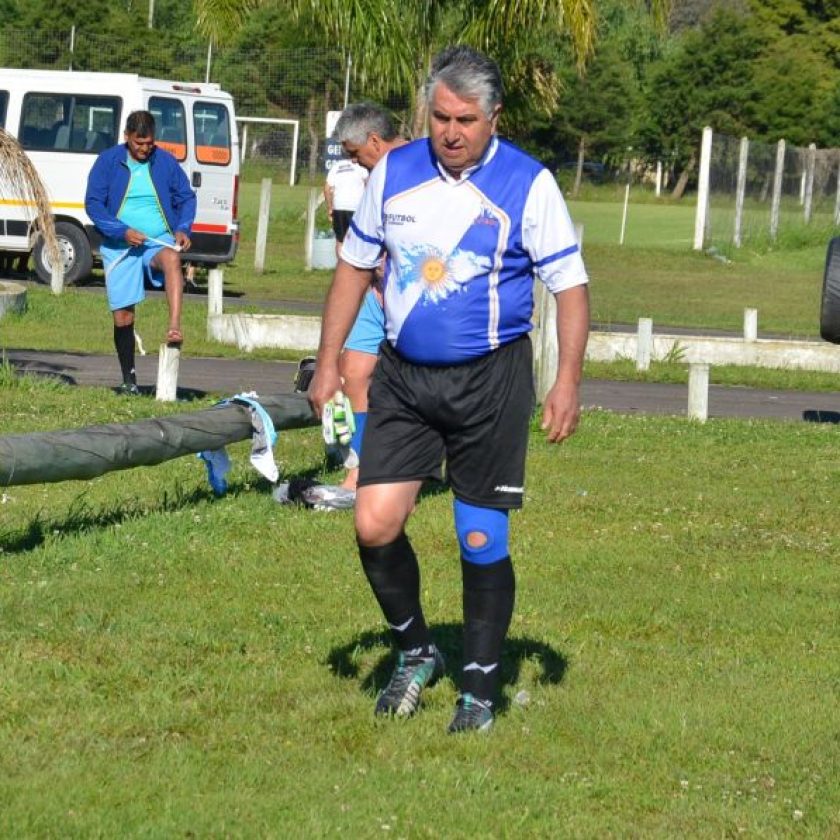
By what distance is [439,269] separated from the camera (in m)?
5.18

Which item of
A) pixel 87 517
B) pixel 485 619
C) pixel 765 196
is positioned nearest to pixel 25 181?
pixel 87 517

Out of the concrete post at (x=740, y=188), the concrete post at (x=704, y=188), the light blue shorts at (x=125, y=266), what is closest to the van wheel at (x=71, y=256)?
the light blue shorts at (x=125, y=266)

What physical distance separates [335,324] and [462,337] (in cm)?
44

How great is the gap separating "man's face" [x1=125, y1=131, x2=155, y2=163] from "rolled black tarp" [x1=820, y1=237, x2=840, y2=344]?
15.9 feet

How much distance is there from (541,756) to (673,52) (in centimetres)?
6829

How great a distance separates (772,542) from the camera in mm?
8289

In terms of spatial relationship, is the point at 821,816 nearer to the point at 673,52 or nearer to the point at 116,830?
the point at 116,830

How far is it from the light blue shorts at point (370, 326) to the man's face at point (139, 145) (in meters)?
4.09

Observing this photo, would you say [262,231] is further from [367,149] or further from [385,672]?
[385,672]

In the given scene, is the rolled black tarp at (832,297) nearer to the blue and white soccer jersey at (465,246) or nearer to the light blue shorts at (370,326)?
the light blue shorts at (370,326)

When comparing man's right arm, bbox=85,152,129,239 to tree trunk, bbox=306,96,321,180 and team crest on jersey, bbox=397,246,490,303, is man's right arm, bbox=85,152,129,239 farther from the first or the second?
tree trunk, bbox=306,96,321,180

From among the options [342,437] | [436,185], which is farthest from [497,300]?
[342,437]

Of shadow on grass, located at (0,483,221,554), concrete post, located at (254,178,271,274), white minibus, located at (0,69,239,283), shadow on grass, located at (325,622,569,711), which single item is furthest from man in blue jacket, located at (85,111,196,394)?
concrete post, located at (254,178,271,274)

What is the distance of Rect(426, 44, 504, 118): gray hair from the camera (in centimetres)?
512
